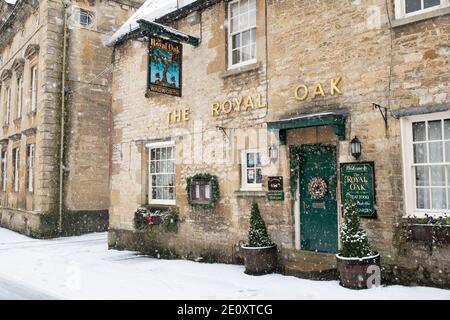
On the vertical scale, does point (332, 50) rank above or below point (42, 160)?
above

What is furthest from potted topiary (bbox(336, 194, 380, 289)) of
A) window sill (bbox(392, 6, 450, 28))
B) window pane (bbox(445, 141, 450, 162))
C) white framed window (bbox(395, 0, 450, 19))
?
white framed window (bbox(395, 0, 450, 19))

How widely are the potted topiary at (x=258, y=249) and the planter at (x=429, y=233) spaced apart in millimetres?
2797

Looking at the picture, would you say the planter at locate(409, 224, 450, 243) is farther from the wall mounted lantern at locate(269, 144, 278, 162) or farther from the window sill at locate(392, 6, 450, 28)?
the window sill at locate(392, 6, 450, 28)

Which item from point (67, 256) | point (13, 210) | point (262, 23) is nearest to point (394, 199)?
point (262, 23)

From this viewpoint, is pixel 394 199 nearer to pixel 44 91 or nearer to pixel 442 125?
pixel 442 125

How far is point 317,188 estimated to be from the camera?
855 centimetres

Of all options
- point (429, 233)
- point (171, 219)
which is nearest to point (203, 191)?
point (171, 219)

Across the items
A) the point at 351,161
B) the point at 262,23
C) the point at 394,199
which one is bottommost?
the point at 394,199

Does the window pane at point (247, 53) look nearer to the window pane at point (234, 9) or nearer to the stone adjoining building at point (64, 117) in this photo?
the window pane at point (234, 9)

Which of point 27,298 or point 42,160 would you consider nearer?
point 27,298

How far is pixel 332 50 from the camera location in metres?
8.27

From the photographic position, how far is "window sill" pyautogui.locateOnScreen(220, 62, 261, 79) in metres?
9.56
